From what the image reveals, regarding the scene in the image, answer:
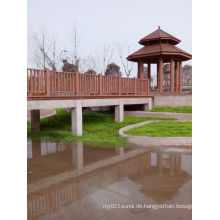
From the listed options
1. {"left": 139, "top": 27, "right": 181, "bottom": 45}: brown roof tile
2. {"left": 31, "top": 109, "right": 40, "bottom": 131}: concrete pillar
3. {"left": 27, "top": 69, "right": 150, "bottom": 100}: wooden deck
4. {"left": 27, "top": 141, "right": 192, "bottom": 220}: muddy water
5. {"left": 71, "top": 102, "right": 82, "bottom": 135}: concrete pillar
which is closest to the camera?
{"left": 27, "top": 141, "right": 192, "bottom": 220}: muddy water

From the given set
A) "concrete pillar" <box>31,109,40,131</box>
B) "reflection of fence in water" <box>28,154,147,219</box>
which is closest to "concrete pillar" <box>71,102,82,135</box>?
"concrete pillar" <box>31,109,40,131</box>

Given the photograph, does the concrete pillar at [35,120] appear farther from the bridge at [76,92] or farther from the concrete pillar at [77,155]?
the concrete pillar at [77,155]

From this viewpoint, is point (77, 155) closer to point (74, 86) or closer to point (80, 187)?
point (80, 187)

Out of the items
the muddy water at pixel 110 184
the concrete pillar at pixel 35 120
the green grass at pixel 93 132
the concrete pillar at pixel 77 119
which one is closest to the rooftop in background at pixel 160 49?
the green grass at pixel 93 132

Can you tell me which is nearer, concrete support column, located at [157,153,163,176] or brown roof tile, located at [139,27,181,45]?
concrete support column, located at [157,153,163,176]

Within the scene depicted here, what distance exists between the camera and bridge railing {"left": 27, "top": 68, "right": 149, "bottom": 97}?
27.6 feet

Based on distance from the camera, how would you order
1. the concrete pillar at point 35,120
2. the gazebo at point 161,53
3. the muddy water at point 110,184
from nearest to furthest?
the muddy water at point 110,184, the concrete pillar at point 35,120, the gazebo at point 161,53

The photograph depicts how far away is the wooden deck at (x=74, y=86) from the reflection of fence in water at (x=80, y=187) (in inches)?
175

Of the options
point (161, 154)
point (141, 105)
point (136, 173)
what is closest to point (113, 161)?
point (136, 173)

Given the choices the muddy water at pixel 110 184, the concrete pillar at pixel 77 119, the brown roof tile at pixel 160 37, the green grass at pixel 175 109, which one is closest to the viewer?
the muddy water at pixel 110 184

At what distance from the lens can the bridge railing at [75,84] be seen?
27.6 feet

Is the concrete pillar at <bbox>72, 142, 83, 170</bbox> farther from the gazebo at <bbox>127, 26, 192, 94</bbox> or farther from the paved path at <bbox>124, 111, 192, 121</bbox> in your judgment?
the gazebo at <bbox>127, 26, 192, 94</bbox>

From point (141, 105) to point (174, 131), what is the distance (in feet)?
21.5

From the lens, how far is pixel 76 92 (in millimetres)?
9922
